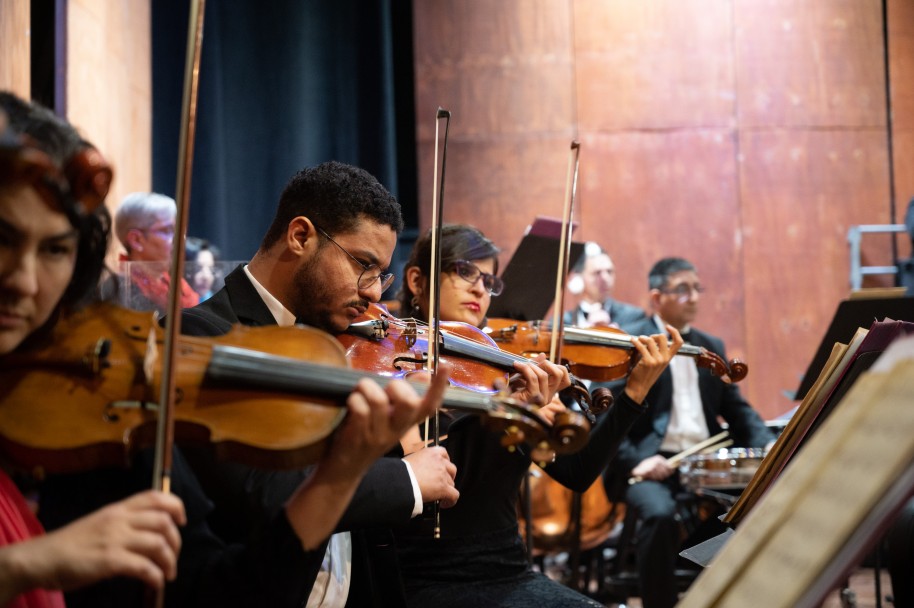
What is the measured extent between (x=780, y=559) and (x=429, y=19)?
5.60m

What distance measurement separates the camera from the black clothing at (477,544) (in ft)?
6.93

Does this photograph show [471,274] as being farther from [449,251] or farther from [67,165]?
[67,165]

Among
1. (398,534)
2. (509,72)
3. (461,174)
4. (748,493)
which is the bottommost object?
(398,534)

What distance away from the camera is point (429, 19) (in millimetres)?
6102

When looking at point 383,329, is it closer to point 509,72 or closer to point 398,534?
point 398,534

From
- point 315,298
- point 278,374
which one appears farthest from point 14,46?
point 278,374

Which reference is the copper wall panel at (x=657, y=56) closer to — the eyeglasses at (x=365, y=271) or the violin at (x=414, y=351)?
the violin at (x=414, y=351)

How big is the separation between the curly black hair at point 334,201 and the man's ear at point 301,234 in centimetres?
2

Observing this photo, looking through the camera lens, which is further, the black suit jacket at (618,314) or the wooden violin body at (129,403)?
the black suit jacket at (618,314)

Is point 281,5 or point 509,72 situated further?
point 509,72

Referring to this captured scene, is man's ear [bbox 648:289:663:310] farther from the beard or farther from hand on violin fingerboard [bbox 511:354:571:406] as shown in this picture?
the beard

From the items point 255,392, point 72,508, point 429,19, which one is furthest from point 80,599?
point 429,19

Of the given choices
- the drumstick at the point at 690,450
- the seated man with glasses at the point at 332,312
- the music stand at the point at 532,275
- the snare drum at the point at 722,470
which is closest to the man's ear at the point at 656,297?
the drumstick at the point at 690,450

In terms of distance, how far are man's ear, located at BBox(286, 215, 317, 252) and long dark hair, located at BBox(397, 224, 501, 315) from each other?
28.6 inches
